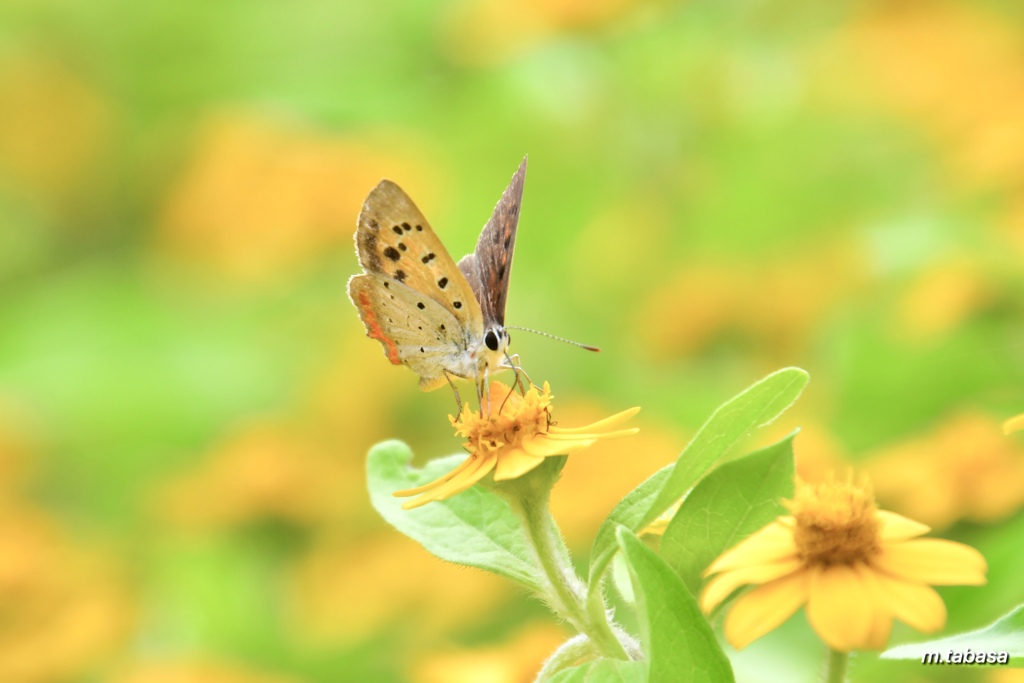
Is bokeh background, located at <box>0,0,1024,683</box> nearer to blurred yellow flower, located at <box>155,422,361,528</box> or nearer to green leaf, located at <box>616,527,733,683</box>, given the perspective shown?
blurred yellow flower, located at <box>155,422,361,528</box>

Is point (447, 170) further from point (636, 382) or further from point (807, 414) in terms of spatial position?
point (807, 414)

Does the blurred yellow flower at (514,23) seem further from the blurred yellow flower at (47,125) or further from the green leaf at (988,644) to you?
the green leaf at (988,644)

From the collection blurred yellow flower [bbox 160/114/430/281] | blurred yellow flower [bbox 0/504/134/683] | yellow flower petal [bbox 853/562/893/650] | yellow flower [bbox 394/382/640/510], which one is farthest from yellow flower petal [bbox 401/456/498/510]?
blurred yellow flower [bbox 160/114/430/281]

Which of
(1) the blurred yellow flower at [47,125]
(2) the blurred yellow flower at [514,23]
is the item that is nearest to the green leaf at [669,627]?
(2) the blurred yellow flower at [514,23]

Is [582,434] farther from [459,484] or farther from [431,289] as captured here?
[431,289]

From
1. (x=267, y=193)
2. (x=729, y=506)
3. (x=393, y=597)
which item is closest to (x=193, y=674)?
(x=393, y=597)

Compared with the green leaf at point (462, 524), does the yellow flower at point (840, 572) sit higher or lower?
lower
